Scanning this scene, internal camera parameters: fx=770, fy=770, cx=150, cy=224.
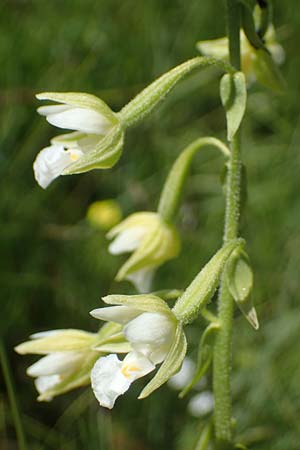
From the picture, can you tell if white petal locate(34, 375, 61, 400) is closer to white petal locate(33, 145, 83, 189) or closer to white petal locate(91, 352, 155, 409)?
white petal locate(91, 352, 155, 409)

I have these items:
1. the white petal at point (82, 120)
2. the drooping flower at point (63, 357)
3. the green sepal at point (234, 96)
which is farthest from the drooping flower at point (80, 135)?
the drooping flower at point (63, 357)

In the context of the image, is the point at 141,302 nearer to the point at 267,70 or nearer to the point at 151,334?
the point at 151,334

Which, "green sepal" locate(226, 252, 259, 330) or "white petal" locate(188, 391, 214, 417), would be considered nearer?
"green sepal" locate(226, 252, 259, 330)

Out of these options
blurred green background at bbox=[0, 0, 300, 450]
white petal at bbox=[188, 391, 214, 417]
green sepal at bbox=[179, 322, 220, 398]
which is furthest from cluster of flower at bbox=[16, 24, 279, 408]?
white petal at bbox=[188, 391, 214, 417]

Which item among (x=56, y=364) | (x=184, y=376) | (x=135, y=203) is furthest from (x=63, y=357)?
(x=135, y=203)

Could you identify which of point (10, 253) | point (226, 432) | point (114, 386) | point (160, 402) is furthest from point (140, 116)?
point (160, 402)

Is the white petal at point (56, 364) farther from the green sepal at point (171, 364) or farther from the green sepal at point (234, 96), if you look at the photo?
the green sepal at point (234, 96)
